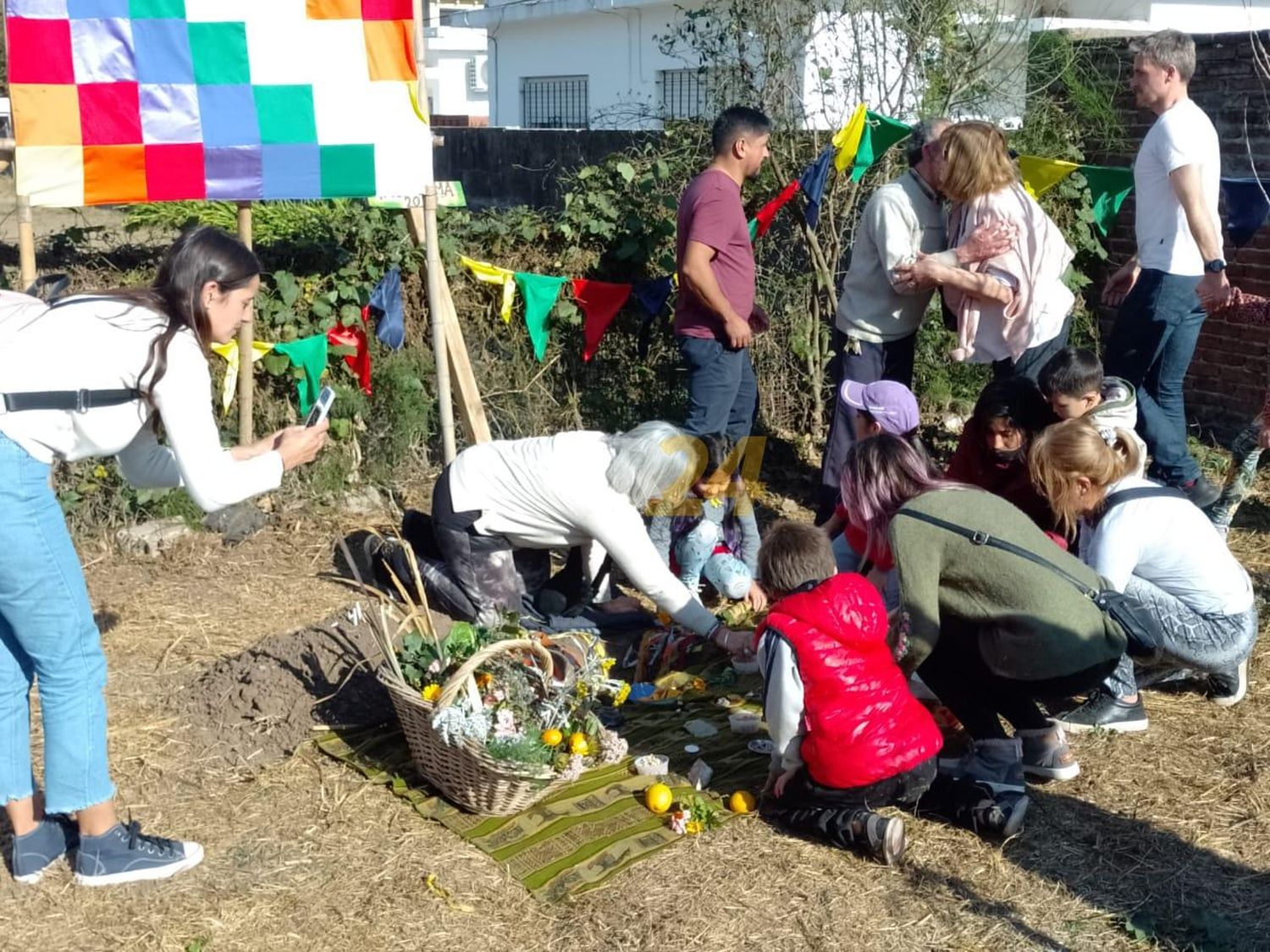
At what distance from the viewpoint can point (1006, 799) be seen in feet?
12.3

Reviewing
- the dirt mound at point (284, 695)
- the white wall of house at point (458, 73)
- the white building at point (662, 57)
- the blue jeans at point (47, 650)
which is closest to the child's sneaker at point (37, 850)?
the blue jeans at point (47, 650)

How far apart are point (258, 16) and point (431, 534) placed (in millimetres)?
2359

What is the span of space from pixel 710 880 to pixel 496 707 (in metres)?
0.77

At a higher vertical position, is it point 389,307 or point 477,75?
point 477,75

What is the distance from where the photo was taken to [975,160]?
5.37 meters

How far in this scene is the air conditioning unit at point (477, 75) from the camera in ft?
109

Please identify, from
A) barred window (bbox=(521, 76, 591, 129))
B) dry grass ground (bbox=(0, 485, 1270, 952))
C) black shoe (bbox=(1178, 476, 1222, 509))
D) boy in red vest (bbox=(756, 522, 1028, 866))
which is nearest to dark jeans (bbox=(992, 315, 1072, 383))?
black shoe (bbox=(1178, 476, 1222, 509))

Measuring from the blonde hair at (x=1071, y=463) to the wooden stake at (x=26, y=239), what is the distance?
4.00 meters

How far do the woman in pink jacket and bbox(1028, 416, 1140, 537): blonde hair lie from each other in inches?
55.9

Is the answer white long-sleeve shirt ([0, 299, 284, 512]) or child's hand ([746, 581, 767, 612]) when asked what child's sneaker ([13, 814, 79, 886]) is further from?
→ child's hand ([746, 581, 767, 612])

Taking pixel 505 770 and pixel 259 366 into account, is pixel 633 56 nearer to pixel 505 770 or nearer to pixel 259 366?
pixel 259 366

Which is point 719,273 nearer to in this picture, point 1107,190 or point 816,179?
point 816,179

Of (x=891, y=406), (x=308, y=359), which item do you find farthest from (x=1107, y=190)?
(x=308, y=359)

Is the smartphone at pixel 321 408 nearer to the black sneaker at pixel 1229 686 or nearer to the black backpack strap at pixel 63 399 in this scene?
the black backpack strap at pixel 63 399
